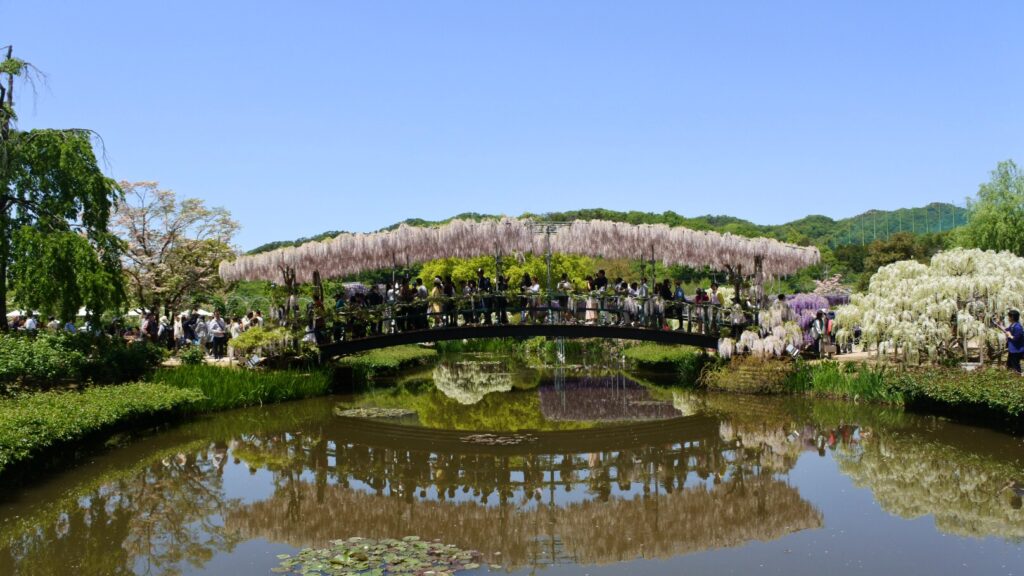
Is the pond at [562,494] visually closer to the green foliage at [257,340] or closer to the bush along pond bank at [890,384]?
the bush along pond bank at [890,384]

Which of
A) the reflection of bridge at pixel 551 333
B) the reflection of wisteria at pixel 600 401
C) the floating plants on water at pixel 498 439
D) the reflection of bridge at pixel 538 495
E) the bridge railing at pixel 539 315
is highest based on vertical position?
the bridge railing at pixel 539 315

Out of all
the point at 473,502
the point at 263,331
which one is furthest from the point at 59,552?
the point at 263,331

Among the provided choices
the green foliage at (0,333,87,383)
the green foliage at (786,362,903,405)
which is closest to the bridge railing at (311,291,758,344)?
the green foliage at (786,362,903,405)

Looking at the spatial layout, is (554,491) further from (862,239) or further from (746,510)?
(862,239)

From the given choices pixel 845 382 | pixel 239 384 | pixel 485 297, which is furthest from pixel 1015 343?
pixel 239 384

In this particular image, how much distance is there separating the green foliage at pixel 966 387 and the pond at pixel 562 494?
48 centimetres

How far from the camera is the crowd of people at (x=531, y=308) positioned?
20.4 meters

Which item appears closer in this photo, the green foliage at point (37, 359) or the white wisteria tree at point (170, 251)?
the green foliage at point (37, 359)

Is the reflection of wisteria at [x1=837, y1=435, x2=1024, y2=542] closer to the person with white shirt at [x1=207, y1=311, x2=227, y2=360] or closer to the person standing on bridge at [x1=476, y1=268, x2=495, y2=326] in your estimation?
the person standing on bridge at [x1=476, y1=268, x2=495, y2=326]

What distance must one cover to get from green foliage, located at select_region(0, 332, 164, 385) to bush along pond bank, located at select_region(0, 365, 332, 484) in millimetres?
452

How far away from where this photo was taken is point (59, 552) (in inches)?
332

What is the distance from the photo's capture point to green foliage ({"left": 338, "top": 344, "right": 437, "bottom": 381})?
23.4 metres

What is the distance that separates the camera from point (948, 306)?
1688cm

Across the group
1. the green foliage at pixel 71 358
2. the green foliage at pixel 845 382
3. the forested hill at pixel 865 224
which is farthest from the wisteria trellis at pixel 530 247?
the forested hill at pixel 865 224
